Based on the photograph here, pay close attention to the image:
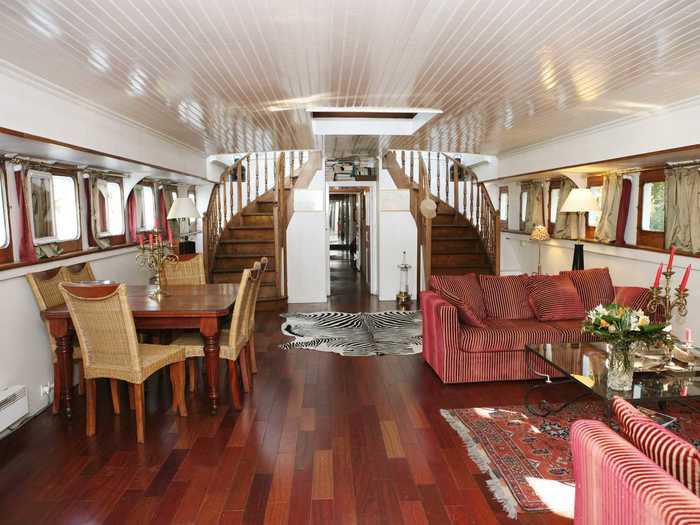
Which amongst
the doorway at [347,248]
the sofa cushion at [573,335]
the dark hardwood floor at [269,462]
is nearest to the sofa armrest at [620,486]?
the dark hardwood floor at [269,462]

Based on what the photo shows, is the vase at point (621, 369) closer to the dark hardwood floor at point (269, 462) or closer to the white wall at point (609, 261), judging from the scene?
the dark hardwood floor at point (269, 462)

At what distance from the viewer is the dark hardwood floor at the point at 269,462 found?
8.63ft

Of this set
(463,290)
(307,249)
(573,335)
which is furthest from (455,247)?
(573,335)

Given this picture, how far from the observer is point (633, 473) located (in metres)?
1.57

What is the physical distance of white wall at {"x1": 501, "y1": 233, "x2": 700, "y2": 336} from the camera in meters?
5.03

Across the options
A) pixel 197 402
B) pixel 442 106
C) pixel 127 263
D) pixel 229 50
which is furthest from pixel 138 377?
pixel 442 106

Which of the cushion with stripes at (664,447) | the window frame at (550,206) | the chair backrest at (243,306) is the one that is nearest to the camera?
the cushion with stripes at (664,447)

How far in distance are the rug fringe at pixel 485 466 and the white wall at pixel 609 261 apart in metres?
2.91

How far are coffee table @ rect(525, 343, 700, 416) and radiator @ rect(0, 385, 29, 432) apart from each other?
361cm

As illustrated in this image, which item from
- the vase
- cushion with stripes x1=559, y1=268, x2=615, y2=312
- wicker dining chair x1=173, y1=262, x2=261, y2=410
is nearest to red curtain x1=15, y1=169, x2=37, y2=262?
wicker dining chair x1=173, y1=262, x2=261, y2=410

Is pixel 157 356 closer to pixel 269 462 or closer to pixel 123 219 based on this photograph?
pixel 269 462

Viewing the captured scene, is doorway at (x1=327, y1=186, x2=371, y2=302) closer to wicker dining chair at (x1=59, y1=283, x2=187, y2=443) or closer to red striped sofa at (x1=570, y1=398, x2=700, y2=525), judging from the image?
wicker dining chair at (x1=59, y1=283, x2=187, y2=443)

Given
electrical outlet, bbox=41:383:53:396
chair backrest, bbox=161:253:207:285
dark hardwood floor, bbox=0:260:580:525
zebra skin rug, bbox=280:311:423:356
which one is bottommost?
dark hardwood floor, bbox=0:260:580:525

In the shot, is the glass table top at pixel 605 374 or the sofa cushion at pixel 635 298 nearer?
the glass table top at pixel 605 374
